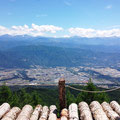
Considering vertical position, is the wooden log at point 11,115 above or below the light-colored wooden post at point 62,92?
below

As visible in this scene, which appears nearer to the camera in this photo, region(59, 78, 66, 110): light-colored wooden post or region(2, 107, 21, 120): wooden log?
region(2, 107, 21, 120): wooden log

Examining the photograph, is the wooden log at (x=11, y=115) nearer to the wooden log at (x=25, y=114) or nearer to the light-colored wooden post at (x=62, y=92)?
the wooden log at (x=25, y=114)

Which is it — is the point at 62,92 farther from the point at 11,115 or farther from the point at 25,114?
the point at 11,115

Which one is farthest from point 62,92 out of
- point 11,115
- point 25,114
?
point 11,115

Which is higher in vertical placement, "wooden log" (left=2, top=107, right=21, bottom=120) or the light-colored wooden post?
the light-colored wooden post

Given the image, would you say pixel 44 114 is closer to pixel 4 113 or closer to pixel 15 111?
pixel 15 111

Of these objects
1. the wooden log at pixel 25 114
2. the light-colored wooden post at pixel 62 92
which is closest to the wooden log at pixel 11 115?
the wooden log at pixel 25 114

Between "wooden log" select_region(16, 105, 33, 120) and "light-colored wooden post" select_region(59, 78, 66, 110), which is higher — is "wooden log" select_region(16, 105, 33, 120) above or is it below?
below

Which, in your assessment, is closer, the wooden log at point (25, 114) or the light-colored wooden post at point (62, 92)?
the wooden log at point (25, 114)

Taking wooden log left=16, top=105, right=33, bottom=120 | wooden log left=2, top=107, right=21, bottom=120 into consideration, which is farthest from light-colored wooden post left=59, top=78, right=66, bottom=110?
wooden log left=2, top=107, right=21, bottom=120

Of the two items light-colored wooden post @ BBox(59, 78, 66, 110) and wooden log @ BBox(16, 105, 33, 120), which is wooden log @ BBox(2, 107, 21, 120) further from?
light-colored wooden post @ BBox(59, 78, 66, 110)

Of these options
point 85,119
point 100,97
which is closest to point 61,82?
point 85,119

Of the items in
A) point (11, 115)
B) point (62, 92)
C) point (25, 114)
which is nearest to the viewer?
point (11, 115)
